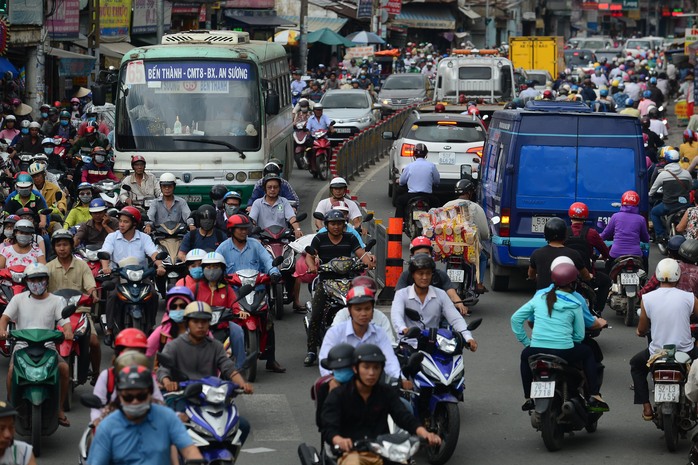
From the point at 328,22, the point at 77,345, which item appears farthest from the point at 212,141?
the point at 328,22

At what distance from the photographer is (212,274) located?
40.5 feet

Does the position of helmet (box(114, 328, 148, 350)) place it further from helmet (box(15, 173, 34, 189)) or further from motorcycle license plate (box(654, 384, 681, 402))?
helmet (box(15, 173, 34, 189))

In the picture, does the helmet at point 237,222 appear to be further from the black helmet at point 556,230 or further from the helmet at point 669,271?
the helmet at point 669,271

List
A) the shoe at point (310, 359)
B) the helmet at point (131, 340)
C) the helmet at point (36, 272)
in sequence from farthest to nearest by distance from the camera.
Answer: the shoe at point (310, 359) → the helmet at point (36, 272) → the helmet at point (131, 340)

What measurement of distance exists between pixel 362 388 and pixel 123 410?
63.1 inches

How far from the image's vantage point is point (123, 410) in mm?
7422

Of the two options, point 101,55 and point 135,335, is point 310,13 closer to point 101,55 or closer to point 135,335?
point 101,55

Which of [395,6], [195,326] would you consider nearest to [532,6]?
[395,6]

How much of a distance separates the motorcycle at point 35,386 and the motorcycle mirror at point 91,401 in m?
2.53

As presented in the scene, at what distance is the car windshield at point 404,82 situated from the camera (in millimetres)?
46906

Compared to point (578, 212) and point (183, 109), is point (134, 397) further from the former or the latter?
point (183, 109)

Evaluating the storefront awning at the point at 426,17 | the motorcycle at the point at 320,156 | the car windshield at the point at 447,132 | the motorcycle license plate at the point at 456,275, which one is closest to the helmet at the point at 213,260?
the motorcycle license plate at the point at 456,275

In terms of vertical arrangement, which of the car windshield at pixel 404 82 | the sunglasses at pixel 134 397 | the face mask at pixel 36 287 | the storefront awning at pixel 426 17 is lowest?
the face mask at pixel 36 287

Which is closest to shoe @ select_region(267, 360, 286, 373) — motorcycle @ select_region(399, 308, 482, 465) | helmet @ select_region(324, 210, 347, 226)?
helmet @ select_region(324, 210, 347, 226)
